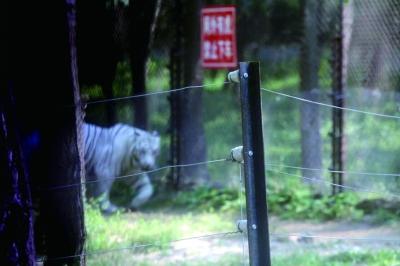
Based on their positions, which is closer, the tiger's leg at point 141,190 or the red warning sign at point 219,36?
the tiger's leg at point 141,190

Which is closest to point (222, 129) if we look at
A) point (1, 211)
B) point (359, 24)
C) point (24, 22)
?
point (359, 24)

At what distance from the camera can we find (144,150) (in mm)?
8570

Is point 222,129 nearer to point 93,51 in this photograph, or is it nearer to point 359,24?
point 359,24

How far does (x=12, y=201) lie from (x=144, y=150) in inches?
205

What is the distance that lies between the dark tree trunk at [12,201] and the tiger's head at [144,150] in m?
4.96

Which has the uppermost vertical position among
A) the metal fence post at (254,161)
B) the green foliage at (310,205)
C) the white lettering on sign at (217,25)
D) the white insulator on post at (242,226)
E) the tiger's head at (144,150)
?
the white lettering on sign at (217,25)

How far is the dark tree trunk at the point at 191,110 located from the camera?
9250 millimetres

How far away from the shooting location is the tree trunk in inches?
365

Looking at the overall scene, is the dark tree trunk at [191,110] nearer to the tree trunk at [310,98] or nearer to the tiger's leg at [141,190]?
the tiger's leg at [141,190]

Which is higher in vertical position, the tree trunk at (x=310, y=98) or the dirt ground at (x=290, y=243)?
the tree trunk at (x=310, y=98)

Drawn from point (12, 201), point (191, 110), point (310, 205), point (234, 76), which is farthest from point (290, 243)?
point (12, 201)

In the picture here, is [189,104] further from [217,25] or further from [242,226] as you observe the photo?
[242,226]

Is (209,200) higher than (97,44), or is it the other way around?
(97,44)

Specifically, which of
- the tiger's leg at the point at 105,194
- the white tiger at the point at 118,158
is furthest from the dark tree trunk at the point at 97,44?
the tiger's leg at the point at 105,194
